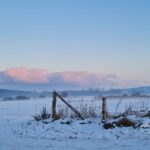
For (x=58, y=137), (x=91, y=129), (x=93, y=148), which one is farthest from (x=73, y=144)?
(x=91, y=129)

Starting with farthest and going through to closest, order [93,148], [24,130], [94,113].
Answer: [94,113], [24,130], [93,148]

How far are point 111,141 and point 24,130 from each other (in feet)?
18.7

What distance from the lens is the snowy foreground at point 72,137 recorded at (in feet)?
43.3

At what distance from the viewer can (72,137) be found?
16.0 metres

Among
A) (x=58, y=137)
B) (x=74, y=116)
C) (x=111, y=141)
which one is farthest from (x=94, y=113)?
(x=111, y=141)

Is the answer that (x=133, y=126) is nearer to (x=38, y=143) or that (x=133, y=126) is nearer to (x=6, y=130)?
(x=38, y=143)

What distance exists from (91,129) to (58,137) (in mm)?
2189

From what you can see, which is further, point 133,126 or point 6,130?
point 6,130

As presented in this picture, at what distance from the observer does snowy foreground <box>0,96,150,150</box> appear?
1321 cm

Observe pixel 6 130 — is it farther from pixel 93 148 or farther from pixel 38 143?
pixel 93 148

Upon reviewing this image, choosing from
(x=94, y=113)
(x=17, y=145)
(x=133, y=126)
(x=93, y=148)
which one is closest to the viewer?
(x=93, y=148)

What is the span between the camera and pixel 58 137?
16141mm

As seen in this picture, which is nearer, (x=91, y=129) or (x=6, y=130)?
(x=91, y=129)

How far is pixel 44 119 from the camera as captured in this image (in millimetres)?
22625
